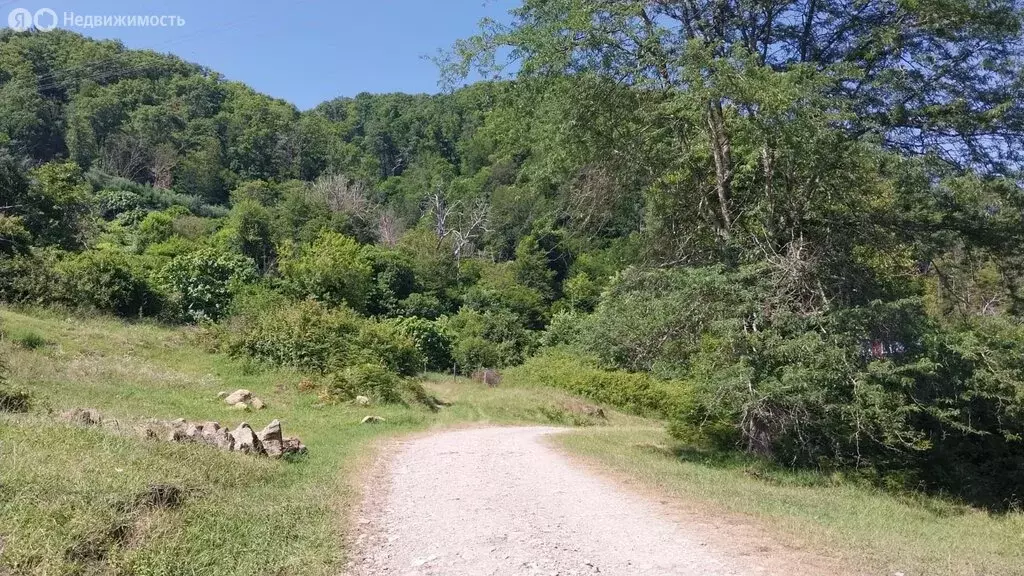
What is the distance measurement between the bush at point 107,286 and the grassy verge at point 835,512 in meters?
20.2

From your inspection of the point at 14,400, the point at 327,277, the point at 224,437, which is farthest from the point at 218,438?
the point at 327,277

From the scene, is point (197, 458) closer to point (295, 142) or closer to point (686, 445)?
point (686, 445)

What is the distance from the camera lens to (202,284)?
30.1 metres

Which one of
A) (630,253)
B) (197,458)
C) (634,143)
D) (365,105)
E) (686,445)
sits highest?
(365,105)

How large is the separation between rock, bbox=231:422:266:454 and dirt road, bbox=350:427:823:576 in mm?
1717

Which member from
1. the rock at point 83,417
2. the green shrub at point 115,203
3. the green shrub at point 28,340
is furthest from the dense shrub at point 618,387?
the green shrub at point 115,203

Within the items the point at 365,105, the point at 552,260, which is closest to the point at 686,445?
the point at 552,260

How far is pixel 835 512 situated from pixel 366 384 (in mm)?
12761

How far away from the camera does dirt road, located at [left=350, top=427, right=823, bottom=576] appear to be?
507cm

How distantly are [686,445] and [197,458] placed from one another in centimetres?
1034

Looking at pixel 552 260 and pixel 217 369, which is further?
pixel 552 260

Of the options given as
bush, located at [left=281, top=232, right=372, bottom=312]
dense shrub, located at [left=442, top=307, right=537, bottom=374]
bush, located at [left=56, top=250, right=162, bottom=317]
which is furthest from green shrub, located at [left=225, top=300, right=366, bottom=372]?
dense shrub, located at [left=442, top=307, right=537, bottom=374]

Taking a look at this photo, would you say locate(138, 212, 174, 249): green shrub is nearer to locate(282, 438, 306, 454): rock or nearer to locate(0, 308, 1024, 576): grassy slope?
locate(0, 308, 1024, 576): grassy slope

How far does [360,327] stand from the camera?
23.3m
